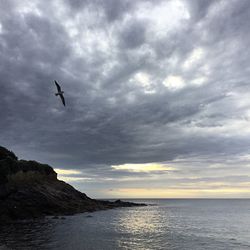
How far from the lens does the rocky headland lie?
273ft

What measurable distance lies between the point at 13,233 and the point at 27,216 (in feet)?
90.1

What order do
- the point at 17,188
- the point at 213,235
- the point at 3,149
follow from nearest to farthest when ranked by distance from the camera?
1. the point at 213,235
2. the point at 17,188
3. the point at 3,149

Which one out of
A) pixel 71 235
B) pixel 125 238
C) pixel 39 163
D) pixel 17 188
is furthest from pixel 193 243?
pixel 39 163

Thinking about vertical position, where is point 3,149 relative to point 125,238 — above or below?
above

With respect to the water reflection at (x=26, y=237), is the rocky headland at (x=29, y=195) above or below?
above

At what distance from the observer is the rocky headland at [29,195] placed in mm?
83113

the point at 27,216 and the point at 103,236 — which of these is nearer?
the point at 103,236

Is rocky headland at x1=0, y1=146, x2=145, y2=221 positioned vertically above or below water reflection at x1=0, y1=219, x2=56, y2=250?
above

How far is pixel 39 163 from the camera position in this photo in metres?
130

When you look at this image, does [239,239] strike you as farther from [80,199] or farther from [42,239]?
[80,199]

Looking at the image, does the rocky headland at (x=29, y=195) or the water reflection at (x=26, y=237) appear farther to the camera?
the rocky headland at (x=29, y=195)

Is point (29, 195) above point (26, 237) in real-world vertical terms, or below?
above

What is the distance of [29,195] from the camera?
A: 88125mm

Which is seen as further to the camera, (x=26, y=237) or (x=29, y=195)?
(x=29, y=195)
